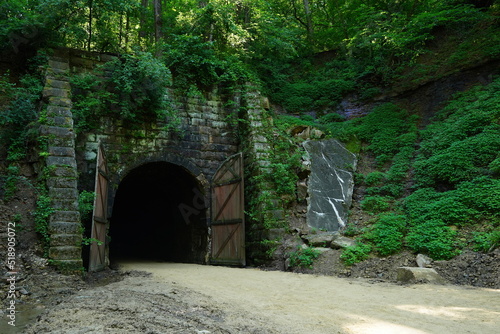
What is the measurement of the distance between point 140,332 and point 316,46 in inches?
652

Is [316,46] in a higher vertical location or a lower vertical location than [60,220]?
higher

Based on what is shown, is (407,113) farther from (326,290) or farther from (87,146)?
(87,146)

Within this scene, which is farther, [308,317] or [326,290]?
[326,290]

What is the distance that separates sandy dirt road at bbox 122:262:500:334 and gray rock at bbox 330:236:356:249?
1.28m

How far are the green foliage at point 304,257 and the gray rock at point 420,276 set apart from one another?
1.84m

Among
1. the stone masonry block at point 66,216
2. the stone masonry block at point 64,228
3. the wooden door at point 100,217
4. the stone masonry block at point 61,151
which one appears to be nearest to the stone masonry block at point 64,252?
the stone masonry block at point 64,228

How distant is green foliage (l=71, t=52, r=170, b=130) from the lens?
8125mm

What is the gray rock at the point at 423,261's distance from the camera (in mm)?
5981

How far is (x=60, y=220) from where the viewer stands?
601cm

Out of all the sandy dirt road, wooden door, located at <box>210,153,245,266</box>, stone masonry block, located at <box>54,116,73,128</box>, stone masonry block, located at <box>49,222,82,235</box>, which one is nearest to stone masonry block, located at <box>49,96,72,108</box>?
stone masonry block, located at <box>54,116,73,128</box>

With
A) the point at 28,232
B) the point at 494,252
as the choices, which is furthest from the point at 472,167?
the point at 28,232

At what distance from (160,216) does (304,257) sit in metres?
7.75

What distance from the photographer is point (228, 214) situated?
29.3ft

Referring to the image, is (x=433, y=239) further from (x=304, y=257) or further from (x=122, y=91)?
(x=122, y=91)
